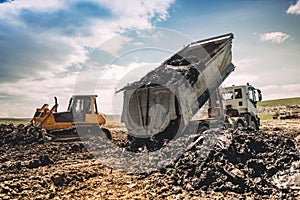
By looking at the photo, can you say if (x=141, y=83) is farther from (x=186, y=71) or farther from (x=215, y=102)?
(x=215, y=102)

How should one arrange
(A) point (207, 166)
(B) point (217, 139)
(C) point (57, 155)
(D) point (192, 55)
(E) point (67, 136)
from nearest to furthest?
(A) point (207, 166)
(B) point (217, 139)
(C) point (57, 155)
(D) point (192, 55)
(E) point (67, 136)

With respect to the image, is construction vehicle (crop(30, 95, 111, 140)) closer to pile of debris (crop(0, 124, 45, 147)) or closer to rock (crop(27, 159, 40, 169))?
pile of debris (crop(0, 124, 45, 147))

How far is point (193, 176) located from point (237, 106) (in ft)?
25.7

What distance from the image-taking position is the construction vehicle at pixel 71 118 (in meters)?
12.8

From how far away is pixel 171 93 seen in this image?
8484 millimetres

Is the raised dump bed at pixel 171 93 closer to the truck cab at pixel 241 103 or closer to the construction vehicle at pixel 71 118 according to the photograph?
the truck cab at pixel 241 103

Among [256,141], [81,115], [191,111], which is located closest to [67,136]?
[81,115]

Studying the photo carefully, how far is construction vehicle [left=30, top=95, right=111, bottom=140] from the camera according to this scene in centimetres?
1275

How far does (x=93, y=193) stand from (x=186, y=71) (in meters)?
4.92

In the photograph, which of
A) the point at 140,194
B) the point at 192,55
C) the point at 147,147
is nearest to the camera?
the point at 140,194

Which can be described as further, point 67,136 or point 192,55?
point 67,136

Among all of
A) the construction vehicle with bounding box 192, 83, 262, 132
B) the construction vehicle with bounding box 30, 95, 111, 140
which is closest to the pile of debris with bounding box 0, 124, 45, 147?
the construction vehicle with bounding box 30, 95, 111, 140

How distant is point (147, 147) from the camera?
875cm

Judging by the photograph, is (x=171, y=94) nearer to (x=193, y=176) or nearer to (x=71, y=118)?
(x=193, y=176)
